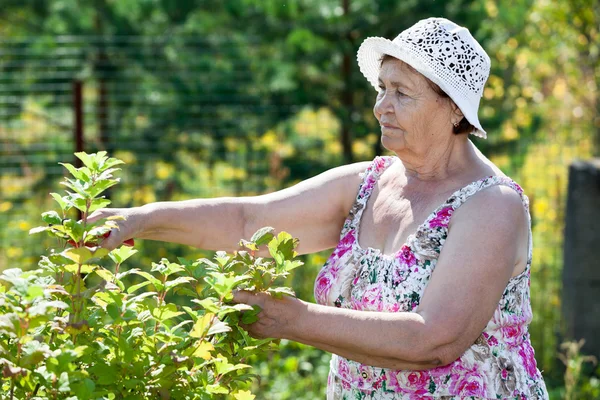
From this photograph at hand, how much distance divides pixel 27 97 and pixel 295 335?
15.7ft

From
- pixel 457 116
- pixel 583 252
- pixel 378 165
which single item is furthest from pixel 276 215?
pixel 583 252

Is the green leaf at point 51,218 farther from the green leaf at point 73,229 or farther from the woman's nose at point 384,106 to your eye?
the woman's nose at point 384,106

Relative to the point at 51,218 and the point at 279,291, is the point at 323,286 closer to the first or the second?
the point at 279,291

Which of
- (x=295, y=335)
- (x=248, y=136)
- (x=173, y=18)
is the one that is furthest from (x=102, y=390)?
(x=173, y=18)

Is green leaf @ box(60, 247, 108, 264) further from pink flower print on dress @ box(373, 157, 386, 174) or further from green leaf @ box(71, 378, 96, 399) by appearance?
pink flower print on dress @ box(373, 157, 386, 174)

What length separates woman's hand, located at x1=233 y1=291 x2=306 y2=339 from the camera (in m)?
1.97

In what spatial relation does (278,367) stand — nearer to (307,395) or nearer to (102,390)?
(307,395)

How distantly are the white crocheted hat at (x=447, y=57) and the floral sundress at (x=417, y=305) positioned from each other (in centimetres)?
23

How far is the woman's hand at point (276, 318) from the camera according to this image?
197 centimetres

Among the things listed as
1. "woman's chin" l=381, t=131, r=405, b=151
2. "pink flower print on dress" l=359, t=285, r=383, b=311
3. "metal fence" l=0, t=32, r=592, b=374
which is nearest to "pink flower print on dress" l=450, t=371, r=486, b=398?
"pink flower print on dress" l=359, t=285, r=383, b=311

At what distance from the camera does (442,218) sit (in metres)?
2.37

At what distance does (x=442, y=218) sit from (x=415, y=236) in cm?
8

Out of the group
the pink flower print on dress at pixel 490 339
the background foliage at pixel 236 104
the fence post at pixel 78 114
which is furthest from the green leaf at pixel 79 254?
the background foliage at pixel 236 104

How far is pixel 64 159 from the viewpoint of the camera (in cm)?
611
